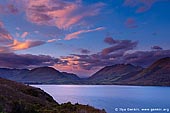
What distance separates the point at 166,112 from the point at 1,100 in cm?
8121

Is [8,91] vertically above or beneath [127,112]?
above

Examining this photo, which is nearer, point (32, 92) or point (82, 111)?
point (82, 111)

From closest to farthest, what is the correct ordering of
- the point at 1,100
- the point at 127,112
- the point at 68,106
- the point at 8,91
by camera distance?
1. the point at 1,100
2. the point at 68,106
3. the point at 8,91
4. the point at 127,112

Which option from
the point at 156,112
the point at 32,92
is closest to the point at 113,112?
the point at 156,112

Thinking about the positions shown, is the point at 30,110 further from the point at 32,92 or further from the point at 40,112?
the point at 32,92

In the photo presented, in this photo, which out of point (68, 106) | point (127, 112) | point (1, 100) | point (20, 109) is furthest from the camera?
point (127, 112)

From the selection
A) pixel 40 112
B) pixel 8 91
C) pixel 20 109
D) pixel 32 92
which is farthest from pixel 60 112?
pixel 32 92

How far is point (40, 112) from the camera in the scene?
34.0 meters

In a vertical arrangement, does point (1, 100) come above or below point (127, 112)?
above

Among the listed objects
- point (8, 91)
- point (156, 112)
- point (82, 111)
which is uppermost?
point (8, 91)

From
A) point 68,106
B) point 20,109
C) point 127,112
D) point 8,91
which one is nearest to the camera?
point 20,109

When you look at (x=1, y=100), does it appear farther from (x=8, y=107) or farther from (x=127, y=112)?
(x=127, y=112)

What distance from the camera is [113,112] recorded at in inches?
4026

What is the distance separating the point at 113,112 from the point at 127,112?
18.9ft
